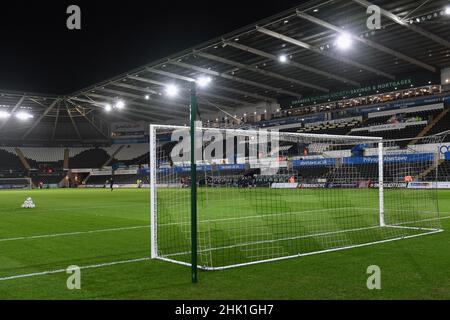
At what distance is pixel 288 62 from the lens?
37.2 meters

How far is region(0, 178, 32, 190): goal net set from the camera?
6559 cm

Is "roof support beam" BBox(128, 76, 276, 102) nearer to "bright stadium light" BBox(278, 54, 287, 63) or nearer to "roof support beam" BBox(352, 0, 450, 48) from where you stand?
"bright stadium light" BBox(278, 54, 287, 63)

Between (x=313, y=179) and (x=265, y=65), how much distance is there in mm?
13785

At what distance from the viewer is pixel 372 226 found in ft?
39.8

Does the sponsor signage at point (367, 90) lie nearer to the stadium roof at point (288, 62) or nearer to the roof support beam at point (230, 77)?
the stadium roof at point (288, 62)

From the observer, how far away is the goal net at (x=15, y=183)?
65.6 m

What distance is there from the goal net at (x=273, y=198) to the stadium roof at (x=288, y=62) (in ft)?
12.9

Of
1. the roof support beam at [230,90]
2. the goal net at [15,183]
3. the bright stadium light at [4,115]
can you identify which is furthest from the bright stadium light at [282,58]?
the goal net at [15,183]

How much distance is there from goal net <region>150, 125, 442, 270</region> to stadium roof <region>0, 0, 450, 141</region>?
3.94 meters

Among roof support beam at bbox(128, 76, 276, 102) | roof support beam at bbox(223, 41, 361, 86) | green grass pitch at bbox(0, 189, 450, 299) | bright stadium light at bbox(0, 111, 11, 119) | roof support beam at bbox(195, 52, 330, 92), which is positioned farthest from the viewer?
bright stadium light at bbox(0, 111, 11, 119)

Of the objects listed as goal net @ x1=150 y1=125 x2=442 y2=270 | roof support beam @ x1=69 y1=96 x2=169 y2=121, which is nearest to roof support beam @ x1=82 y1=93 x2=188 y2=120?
roof support beam @ x1=69 y1=96 x2=169 y2=121

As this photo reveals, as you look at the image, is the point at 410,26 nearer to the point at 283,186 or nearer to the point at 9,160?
the point at 283,186
